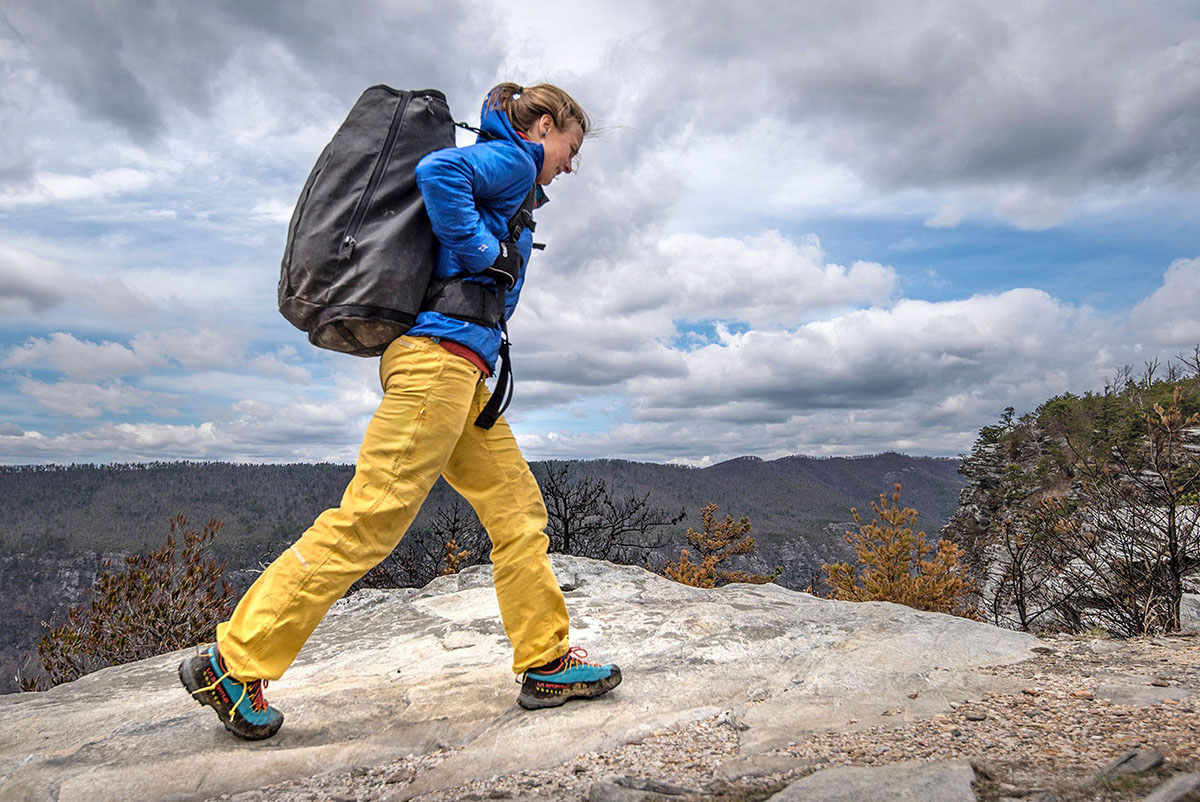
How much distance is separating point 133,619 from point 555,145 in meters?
7.67

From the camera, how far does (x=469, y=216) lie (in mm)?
2418

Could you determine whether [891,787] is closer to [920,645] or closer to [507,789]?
[507,789]

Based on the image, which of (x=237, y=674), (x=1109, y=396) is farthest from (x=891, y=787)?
(x=1109, y=396)

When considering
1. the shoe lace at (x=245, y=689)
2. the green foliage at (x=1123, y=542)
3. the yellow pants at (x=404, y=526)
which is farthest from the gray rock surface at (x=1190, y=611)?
the shoe lace at (x=245, y=689)

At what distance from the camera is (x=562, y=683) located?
2.69 m

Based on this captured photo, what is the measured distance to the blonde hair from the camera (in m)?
2.78

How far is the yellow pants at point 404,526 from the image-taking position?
2.35 metres

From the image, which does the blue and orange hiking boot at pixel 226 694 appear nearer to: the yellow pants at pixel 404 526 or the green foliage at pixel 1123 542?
the yellow pants at pixel 404 526

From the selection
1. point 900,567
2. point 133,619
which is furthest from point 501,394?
point 900,567

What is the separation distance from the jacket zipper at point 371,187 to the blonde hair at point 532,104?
0.42 meters

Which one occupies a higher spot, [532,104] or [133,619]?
[532,104]

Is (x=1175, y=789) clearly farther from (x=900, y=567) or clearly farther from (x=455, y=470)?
(x=900, y=567)

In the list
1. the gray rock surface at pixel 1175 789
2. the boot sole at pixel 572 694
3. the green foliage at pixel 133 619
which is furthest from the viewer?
the green foliage at pixel 133 619

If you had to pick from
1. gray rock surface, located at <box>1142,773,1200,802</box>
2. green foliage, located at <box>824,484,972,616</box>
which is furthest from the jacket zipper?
green foliage, located at <box>824,484,972,616</box>
